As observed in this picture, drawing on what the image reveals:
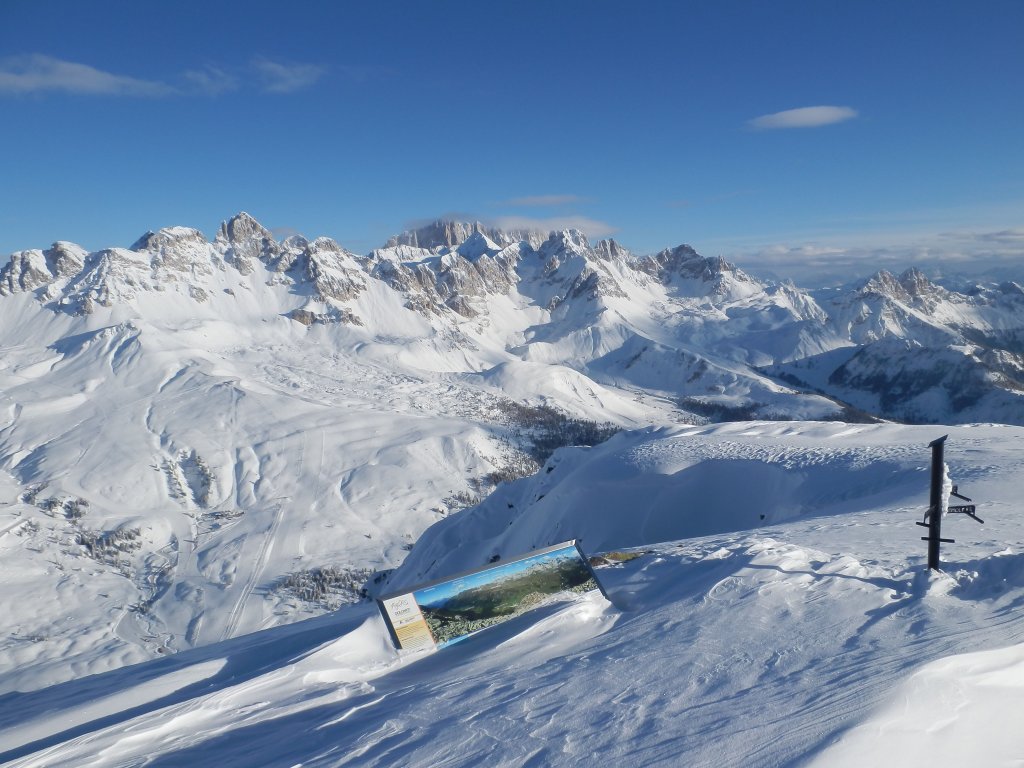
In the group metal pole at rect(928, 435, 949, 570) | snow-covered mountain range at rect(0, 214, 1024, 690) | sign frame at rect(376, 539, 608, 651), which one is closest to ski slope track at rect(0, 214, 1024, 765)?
sign frame at rect(376, 539, 608, 651)

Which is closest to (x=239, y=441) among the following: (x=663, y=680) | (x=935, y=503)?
(x=663, y=680)

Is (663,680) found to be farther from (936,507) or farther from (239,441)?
(239,441)

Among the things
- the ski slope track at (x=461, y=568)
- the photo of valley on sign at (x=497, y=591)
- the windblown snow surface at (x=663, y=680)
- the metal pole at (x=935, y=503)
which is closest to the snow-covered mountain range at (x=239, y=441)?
the ski slope track at (x=461, y=568)

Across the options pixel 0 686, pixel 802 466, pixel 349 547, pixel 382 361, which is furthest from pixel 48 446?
pixel 802 466

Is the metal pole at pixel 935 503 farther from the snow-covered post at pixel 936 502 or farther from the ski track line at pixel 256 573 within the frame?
the ski track line at pixel 256 573

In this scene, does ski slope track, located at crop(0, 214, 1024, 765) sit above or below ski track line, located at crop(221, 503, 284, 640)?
above

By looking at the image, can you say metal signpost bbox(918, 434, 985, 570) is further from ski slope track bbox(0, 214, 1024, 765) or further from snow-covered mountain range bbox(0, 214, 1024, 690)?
snow-covered mountain range bbox(0, 214, 1024, 690)
